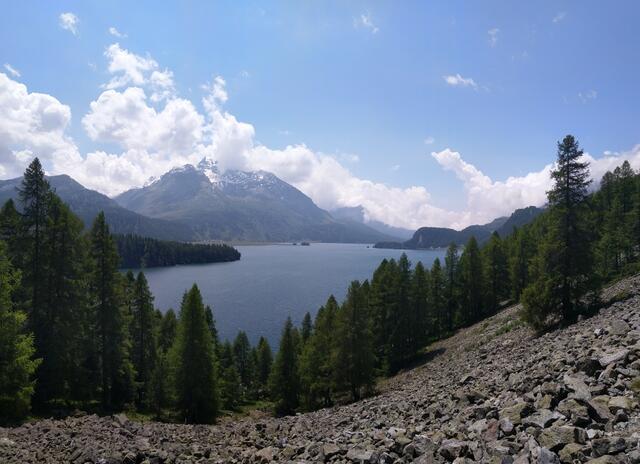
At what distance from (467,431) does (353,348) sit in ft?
85.6

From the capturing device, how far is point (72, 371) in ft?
97.1

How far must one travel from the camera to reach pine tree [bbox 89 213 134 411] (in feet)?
103

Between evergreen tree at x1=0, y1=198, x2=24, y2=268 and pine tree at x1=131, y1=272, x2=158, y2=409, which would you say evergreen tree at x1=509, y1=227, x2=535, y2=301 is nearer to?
pine tree at x1=131, y1=272, x2=158, y2=409

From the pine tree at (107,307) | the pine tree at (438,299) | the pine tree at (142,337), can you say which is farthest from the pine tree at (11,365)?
the pine tree at (438,299)

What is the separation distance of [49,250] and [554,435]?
31.5 metres

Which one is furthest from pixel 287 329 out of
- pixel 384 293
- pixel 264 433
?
pixel 264 433

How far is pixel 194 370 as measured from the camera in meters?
31.8

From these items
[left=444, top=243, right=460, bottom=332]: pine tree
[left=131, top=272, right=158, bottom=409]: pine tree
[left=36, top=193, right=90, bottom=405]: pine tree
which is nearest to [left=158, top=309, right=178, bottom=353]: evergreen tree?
[left=131, top=272, right=158, bottom=409]: pine tree

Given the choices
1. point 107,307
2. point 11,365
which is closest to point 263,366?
point 107,307

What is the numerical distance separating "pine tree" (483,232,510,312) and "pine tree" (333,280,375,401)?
3453 cm

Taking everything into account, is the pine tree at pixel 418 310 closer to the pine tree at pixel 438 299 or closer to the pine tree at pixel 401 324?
the pine tree at pixel 401 324

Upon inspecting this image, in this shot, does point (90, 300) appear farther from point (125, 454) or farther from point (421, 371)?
point (421, 371)

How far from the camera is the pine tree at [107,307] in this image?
31531 mm

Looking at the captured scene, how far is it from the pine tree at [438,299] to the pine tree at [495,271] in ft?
23.0
